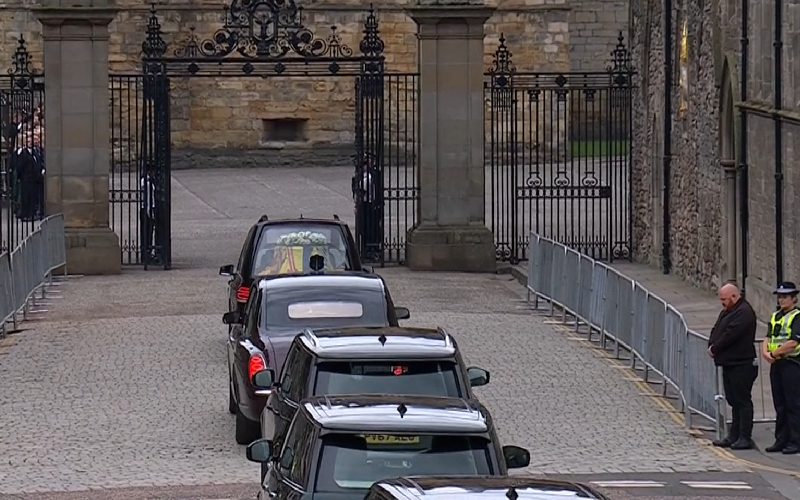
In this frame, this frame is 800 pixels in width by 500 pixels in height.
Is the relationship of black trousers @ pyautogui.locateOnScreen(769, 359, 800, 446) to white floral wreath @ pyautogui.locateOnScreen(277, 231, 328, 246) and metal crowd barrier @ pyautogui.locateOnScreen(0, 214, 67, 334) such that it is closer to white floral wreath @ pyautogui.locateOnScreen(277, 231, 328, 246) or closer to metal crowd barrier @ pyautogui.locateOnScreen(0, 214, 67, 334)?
white floral wreath @ pyautogui.locateOnScreen(277, 231, 328, 246)

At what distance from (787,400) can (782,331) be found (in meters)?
0.57

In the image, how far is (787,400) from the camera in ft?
51.8

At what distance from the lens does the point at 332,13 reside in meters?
50.0

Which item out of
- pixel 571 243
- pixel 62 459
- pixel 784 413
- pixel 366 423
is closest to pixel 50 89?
pixel 571 243

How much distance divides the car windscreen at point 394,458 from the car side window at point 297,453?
0.51 ft

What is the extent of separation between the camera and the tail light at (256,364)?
15336 mm

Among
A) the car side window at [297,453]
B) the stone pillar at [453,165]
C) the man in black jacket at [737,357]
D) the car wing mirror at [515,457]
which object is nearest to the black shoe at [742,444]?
the man in black jacket at [737,357]

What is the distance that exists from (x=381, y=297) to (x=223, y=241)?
1836cm

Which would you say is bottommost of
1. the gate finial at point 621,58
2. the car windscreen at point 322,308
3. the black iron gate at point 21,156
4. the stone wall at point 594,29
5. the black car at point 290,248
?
the car windscreen at point 322,308

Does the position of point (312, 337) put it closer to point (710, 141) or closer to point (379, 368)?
point (379, 368)

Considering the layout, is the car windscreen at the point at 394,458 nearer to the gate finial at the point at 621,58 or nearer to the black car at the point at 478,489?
the black car at the point at 478,489

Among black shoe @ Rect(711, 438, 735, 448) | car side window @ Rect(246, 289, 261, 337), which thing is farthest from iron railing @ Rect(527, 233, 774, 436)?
car side window @ Rect(246, 289, 261, 337)

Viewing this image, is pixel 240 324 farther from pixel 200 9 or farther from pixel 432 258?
pixel 200 9

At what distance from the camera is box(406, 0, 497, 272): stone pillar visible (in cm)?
2927
